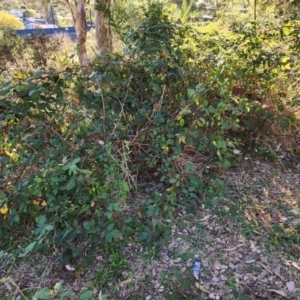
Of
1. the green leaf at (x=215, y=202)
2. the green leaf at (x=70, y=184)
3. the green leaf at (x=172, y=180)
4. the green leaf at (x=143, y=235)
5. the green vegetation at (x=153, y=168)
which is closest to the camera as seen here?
the green leaf at (x=70, y=184)

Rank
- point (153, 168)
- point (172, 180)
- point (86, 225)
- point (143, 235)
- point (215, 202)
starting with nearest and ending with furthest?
1. point (86, 225)
2. point (143, 235)
3. point (172, 180)
4. point (215, 202)
5. point (153, 168)

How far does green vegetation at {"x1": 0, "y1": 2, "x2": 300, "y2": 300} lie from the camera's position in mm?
1766

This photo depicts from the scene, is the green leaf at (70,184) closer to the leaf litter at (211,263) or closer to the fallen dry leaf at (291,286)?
the leaf litter at (211,263)

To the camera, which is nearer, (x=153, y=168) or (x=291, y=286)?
(x=291, y=286)

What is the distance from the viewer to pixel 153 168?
246 centimetres

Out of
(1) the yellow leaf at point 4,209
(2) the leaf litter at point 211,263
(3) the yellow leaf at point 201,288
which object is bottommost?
(3) the yellow leaf at point 201,288

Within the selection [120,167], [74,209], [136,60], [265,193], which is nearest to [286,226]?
[265,193]

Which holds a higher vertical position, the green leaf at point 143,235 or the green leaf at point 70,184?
the green leaf at point 70,184

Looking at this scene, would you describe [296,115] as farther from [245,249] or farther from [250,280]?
[250,280]

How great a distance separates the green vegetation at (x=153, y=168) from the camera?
1766 millimetres

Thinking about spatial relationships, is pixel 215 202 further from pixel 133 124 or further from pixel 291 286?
pixel 133 124

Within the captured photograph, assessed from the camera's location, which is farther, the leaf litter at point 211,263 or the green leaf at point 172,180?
the green leaf at point 172,180

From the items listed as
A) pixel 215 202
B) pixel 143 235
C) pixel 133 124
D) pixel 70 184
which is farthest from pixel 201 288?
pixel 133 124

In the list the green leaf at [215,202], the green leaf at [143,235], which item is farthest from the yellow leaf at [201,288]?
the green leaf at [215,202]
